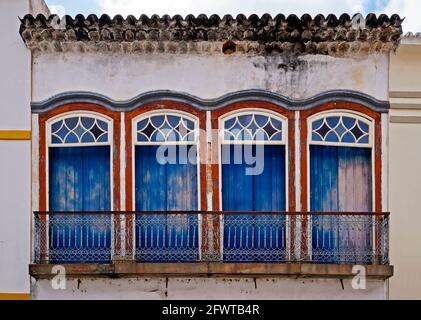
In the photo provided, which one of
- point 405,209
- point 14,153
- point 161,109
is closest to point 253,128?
point 161,109

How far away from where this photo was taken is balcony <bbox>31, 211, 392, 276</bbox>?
1093cm

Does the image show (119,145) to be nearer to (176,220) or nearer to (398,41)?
(176,220)

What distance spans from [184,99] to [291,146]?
1.79m

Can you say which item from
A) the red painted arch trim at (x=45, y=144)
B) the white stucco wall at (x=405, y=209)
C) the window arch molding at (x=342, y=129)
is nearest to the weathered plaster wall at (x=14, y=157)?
the red painted arch trim at (x=45, y=144)

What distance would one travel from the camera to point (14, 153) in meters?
11.2

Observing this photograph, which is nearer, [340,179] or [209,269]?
[209,269]

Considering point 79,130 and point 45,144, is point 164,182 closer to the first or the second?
point 79,130

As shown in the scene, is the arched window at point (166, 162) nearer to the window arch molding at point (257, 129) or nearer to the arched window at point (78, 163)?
the window arch molding at point (257, 129)

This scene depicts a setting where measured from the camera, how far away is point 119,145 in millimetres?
11125

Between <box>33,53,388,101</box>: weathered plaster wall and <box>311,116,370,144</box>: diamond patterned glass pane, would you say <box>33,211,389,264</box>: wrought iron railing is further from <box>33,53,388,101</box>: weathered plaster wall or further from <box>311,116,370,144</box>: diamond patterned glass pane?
<box>33,53,388,101</box>: weathered plaster wall

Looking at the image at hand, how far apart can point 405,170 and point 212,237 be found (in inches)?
125

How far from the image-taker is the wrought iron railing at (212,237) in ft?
35.9
